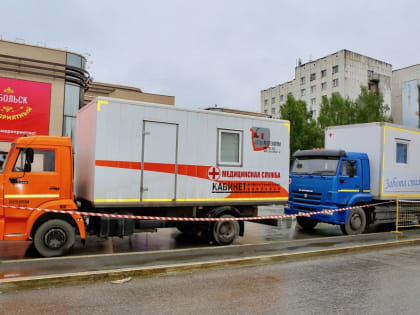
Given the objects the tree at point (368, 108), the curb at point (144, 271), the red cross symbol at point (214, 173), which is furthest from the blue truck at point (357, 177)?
the tree at point (368, 108)

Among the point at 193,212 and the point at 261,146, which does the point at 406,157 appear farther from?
the point at 193,212

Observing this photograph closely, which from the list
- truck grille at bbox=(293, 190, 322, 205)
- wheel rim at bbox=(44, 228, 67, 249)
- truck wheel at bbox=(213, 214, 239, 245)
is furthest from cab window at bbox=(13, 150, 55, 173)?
truck grille at bbox=(293, 190, 322, 205)

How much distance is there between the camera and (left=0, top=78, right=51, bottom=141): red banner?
63.4 feet

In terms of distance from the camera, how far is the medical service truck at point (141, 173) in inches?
303

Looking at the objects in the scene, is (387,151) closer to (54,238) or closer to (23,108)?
(54,238)

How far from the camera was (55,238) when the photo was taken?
7.70 metres

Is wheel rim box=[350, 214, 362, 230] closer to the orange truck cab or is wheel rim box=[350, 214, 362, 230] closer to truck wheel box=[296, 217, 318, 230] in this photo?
truck wheel box=[296, 217, 318, 230]

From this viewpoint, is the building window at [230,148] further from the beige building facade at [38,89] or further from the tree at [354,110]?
the tree at [354,110]

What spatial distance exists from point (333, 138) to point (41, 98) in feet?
50.5

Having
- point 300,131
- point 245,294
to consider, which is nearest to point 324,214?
point 245,294

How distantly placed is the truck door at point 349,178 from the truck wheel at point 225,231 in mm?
4042

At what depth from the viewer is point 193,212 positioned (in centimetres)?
923

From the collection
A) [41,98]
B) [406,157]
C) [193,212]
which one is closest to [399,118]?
[406,157]

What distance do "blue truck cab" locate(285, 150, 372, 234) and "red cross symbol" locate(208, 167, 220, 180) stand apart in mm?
3985
